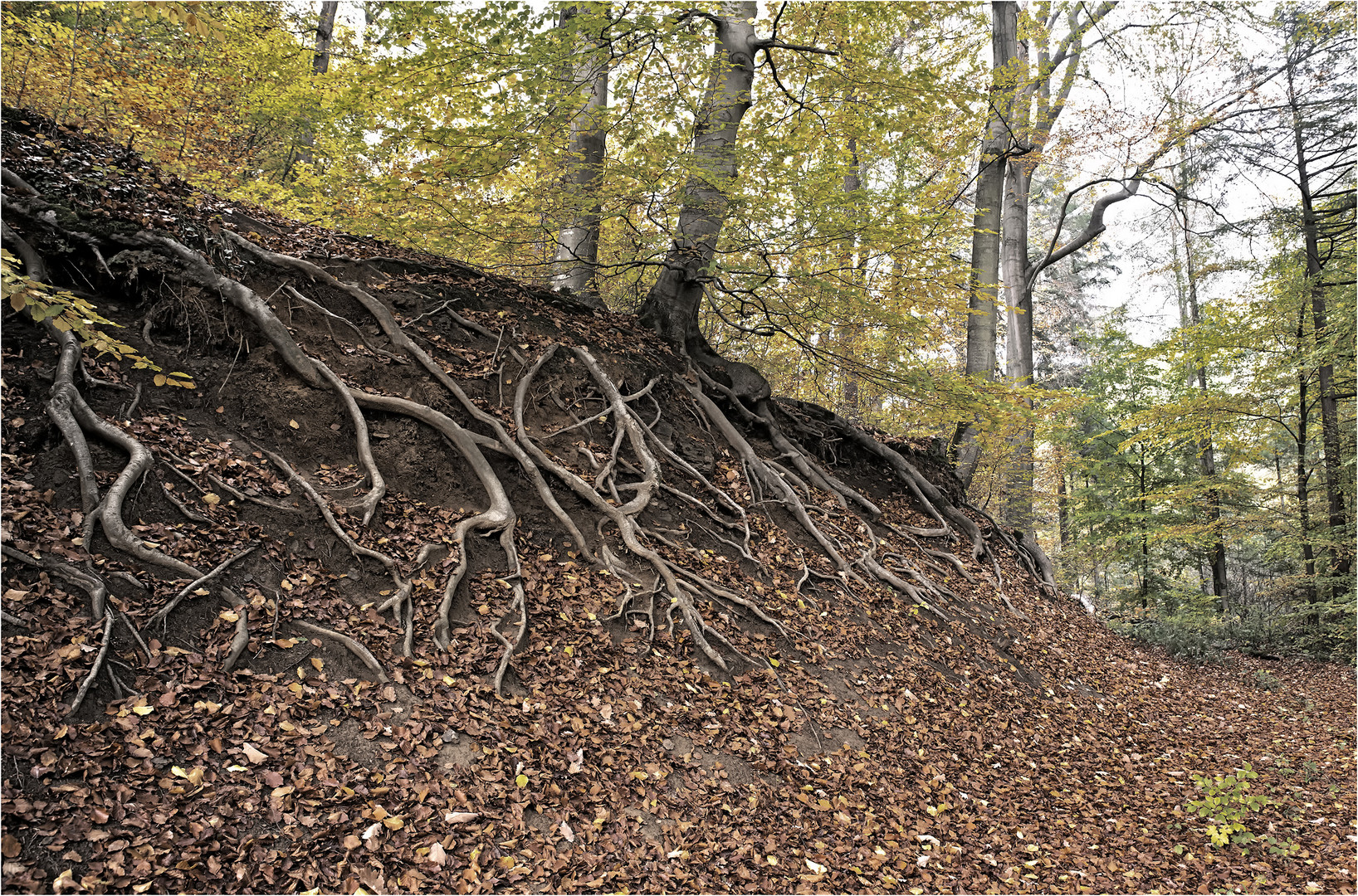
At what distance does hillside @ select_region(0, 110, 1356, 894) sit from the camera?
9.98 feet

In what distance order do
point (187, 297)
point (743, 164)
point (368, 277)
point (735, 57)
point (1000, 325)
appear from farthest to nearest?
point (1000, 325) < point (735, 57) < point (743, 164) < point (368, 277) < point (187, 297)

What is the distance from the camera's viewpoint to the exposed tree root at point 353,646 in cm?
381

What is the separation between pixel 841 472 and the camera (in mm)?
9906

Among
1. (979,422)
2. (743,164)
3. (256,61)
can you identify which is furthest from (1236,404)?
(256,61)

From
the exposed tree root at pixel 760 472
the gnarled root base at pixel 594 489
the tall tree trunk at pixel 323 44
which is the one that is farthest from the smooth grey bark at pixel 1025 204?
the tall tree trunk at pixel 323 44

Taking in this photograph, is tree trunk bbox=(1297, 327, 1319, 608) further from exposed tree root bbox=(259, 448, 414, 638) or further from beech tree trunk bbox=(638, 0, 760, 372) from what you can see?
exposed tree root bbox=(259, 448, 414, 638)

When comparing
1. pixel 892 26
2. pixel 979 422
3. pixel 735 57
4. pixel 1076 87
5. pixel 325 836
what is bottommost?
pixel 325 836

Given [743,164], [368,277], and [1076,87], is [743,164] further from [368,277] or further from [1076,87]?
[1076,87]

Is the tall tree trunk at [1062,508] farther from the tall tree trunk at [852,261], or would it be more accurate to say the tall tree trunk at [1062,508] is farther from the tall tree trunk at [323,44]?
the tall tree trunk at [323,44]

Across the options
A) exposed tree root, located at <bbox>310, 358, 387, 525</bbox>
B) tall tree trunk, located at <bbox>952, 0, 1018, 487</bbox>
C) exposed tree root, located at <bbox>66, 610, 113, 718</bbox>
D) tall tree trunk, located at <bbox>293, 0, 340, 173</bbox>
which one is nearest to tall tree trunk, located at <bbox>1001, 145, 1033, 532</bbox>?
tall tree trunk, located at <bbox>952, 0, 1018, 487</bbox>

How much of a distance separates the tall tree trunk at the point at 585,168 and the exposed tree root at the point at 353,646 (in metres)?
4.70

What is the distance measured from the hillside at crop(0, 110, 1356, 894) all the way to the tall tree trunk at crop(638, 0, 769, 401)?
1.23 meters

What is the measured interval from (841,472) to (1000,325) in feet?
48.8

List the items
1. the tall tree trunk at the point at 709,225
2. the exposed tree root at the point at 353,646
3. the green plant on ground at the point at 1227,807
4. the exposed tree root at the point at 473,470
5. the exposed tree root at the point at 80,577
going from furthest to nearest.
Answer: the tall tree trunk at the point at 709,225 → the exposed tree root at the point at 473,470 → the green plant on ground at the point at 1227,807 → the exposed tree root at the point at 353,646 → the exposed tree root at the point at 80,577
